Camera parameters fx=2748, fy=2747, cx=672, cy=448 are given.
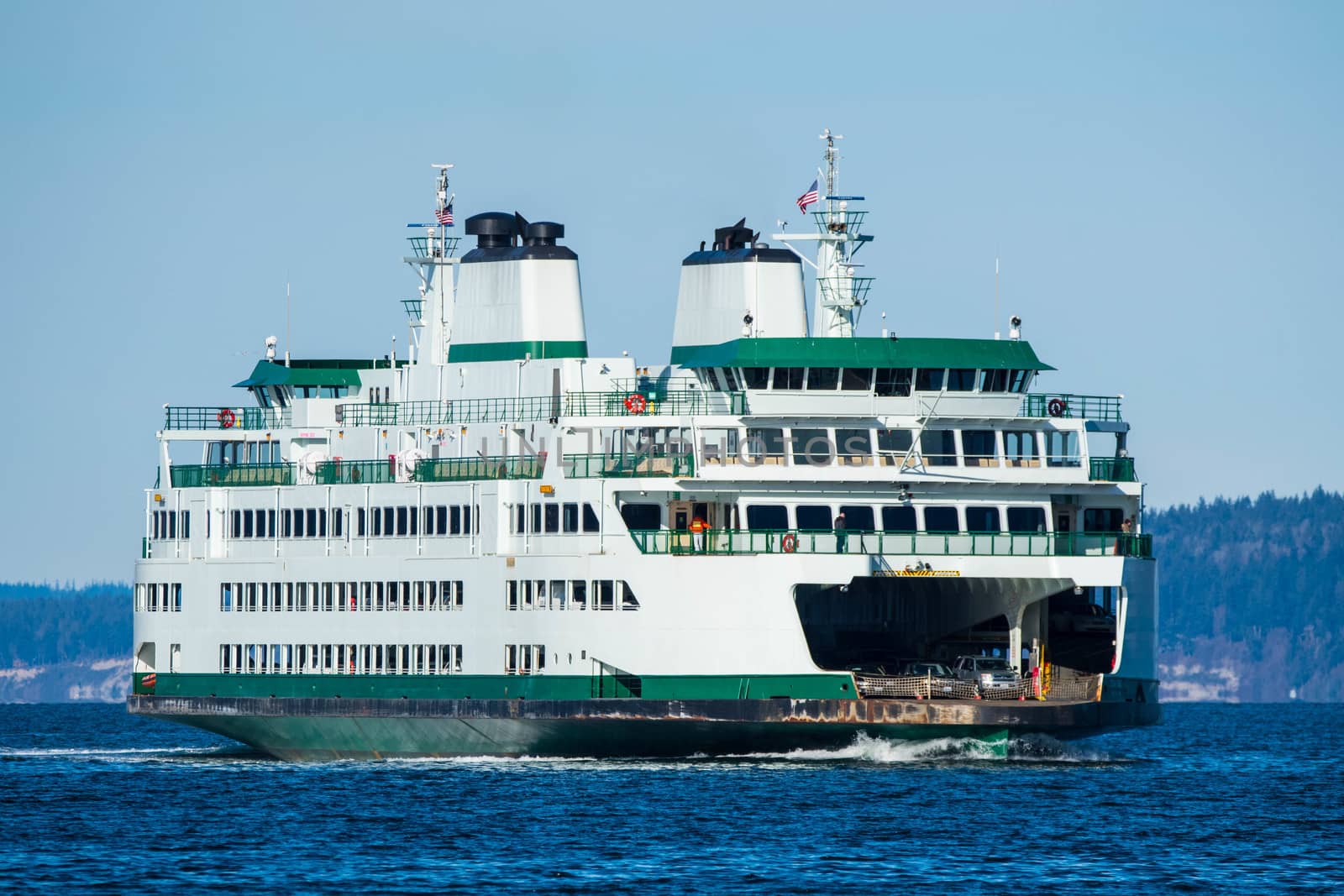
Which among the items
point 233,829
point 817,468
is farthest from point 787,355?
point 233,829

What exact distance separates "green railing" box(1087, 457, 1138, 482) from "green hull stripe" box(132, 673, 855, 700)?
9287mm

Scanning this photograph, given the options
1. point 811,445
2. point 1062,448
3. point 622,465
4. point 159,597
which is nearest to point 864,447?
point 811,445

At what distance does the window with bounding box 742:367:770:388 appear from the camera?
61.5m

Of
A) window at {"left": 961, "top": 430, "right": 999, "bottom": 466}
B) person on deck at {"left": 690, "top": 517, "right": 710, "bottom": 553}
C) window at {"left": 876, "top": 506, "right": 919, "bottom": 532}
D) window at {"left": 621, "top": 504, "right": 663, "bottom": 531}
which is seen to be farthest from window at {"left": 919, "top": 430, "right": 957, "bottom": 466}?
window at {"left": 621, "top": 504, "right": 663, "bottom": 531}

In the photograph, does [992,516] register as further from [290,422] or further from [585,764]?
[290,422]

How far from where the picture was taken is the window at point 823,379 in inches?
2425

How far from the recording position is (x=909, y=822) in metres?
52.7

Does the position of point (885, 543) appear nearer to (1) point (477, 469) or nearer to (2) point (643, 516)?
(2) point (643, 516)

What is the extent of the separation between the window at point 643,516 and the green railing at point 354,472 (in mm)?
7967

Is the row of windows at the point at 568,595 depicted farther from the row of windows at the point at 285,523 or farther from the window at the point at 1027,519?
the window at the point at 1027,519

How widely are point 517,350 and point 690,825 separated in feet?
66.7

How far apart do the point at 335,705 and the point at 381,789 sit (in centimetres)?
773

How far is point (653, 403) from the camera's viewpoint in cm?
6331

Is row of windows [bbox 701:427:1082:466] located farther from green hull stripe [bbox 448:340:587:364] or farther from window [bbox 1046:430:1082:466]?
green hull stripe [bbox 448:340:587:364]
